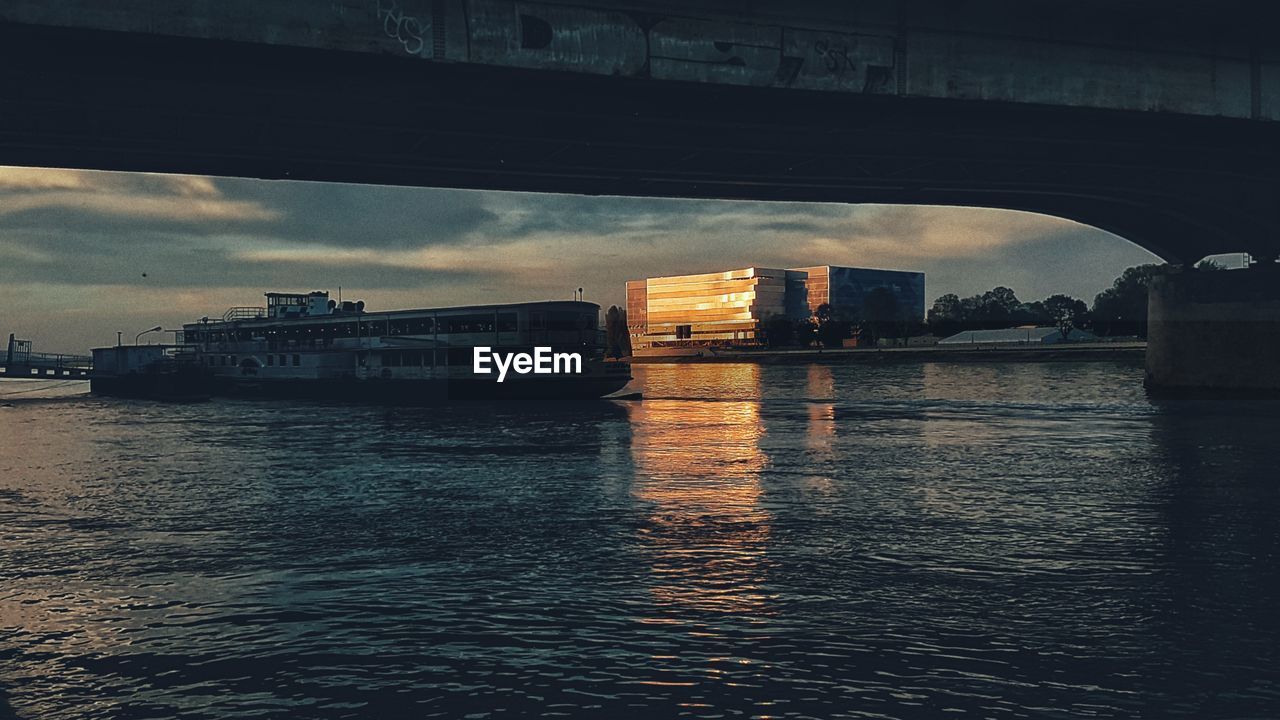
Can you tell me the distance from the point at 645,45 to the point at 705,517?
54.0ft

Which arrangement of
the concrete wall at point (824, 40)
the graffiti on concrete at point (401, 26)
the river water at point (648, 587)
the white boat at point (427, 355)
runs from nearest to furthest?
the river water at point (648, 587) < the concrete wall at point (824, 40) < the graffiti on concrete at point (401, 26) < the white boat at point (427, 355)

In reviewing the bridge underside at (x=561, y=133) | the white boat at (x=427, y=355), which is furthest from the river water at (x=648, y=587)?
the white boat at (x=427, y=355)

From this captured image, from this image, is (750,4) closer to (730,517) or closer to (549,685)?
(730,517)

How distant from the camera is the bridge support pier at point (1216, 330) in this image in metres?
60.8

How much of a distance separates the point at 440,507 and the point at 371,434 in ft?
80.6

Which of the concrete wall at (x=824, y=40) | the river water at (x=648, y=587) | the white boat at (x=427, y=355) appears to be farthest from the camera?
the white boat at (x=427, y=355)

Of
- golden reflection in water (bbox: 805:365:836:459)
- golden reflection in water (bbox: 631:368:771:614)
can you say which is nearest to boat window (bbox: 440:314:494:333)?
golden reflection in water (bbox: 805:365:836:459)

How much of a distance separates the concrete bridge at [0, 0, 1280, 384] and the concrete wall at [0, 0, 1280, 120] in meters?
0.06

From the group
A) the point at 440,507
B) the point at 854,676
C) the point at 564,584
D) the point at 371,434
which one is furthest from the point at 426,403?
the point at 854,676

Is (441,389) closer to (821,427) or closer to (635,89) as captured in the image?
(821,427)

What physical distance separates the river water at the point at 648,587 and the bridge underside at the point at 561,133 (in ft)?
35.9

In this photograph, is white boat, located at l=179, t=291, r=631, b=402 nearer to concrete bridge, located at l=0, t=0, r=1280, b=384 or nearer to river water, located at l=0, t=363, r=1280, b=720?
concrete bridge, located at l=0, t=0, r=1280, b=384

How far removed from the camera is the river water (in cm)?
953

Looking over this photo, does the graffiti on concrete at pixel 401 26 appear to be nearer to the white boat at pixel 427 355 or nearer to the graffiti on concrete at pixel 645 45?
the graffiti on concrete at pixel 645 45
